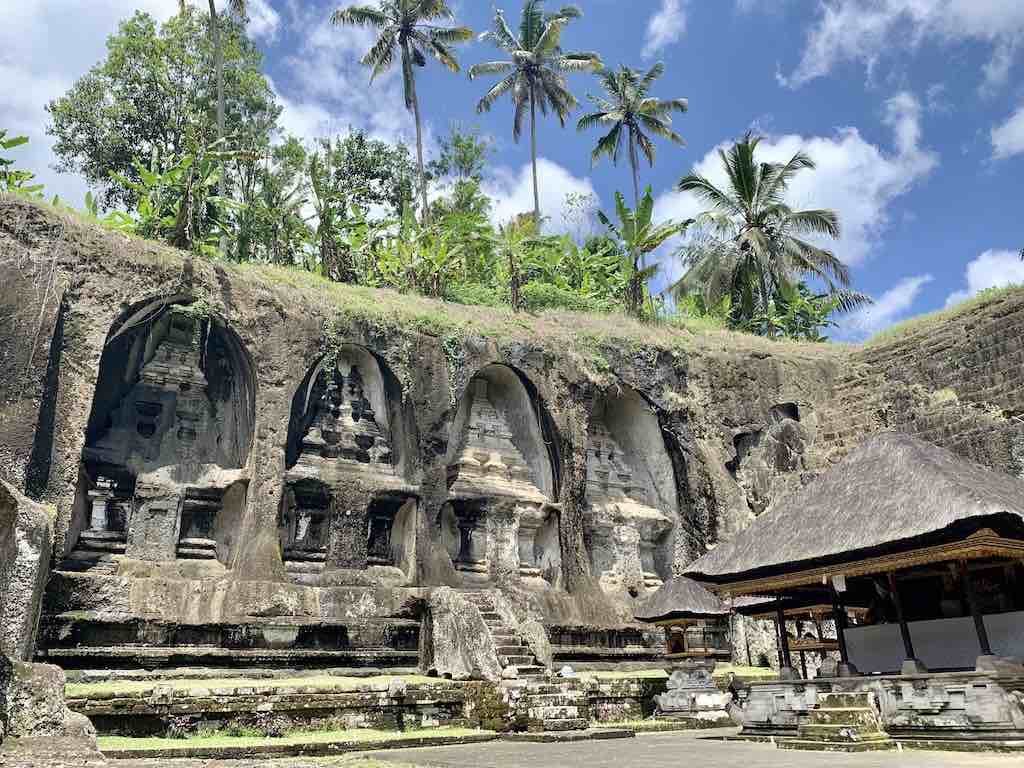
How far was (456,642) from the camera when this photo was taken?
1344cm

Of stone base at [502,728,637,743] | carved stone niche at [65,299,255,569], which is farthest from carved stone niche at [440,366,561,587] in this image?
stone base at [502,728,637,743]

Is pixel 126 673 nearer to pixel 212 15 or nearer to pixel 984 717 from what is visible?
pixel 984 717

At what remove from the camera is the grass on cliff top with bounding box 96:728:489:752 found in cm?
885

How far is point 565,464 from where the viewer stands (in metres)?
21.4

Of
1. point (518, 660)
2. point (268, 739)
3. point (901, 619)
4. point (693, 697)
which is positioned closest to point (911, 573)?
point (901, 619)

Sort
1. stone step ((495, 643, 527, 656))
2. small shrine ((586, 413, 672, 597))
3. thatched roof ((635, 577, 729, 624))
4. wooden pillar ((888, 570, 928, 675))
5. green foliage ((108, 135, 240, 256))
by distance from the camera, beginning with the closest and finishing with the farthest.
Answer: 1. wooden pillar ((888, 570, 928, 675))
2. stone step ((495, 643, 527, 656))
3. thatched roof ((635, 577, 729, 624))
4. green foliage ((108, 135, 240, 256))
5. small shrine ((586, 413, 672, 597))

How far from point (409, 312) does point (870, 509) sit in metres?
12.5

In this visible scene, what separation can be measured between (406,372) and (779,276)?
17.2 meters

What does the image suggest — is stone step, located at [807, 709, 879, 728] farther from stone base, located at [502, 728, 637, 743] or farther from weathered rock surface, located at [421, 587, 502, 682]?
weathered rock surface, located at [421, 587, 502, 682]

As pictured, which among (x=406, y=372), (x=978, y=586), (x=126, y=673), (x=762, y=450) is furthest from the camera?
(x=762, y=450)

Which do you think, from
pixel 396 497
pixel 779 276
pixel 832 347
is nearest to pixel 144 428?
pixel 396 497

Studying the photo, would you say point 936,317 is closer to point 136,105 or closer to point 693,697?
point 693,697

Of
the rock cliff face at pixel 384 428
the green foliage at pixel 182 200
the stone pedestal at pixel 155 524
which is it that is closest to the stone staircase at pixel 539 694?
the rock cliff face at pixel 384 428

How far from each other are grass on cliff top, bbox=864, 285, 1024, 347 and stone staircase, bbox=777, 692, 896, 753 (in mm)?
14992
